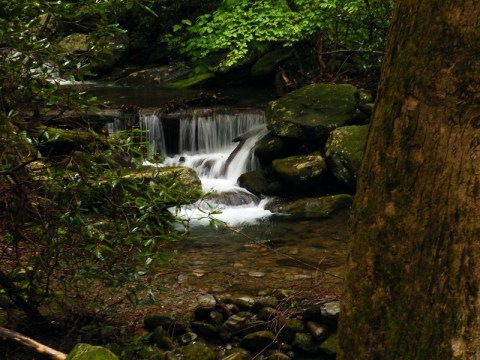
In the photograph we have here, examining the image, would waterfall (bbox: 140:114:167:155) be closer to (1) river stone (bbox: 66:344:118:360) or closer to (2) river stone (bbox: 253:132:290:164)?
(2) river stone (bbox: 253:132:290:164)

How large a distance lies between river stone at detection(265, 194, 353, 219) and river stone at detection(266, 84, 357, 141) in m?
1.61

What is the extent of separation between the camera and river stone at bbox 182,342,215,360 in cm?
471

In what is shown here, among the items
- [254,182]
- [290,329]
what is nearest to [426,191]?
[290,329]

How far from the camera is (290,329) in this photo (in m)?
4.97

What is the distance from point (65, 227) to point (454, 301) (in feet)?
9.33

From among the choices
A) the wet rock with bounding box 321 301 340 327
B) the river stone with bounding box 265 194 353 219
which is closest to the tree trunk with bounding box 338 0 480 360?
the wet rock with bounding box 321 301 340 327

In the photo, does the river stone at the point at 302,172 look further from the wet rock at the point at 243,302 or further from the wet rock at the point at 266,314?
the wet rock at the point at 266,314

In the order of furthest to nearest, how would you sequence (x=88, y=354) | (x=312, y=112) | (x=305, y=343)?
(x=312, y=112), (x=305, y=343), (x=88, y=354)

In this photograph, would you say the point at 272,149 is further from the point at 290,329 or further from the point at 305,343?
the point at 305,343

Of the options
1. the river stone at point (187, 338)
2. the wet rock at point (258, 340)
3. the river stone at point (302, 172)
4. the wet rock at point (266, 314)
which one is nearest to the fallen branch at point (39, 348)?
the river stone at point (187, 338)

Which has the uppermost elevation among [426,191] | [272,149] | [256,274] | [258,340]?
[426,191]

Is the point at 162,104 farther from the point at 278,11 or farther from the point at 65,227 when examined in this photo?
the point at 65,227

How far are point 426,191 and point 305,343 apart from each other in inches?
121

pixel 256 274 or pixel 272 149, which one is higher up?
pixel 272 149
